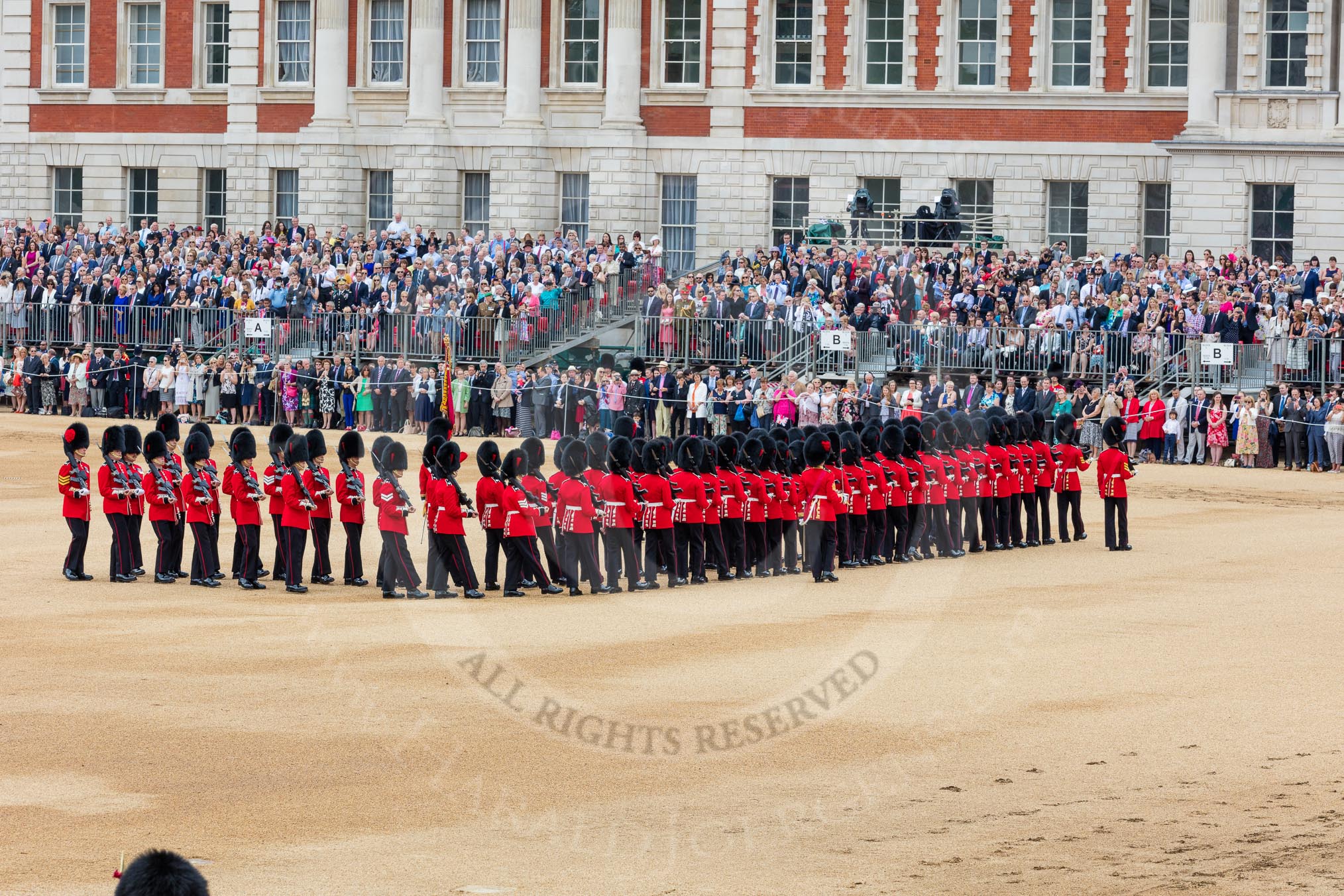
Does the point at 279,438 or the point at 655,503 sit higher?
the point at 279,438

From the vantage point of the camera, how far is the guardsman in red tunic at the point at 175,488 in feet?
61.8

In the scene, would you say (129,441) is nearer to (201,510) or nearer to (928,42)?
(201,510)

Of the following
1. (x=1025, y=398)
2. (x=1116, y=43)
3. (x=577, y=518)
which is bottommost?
(x=577, y=518)

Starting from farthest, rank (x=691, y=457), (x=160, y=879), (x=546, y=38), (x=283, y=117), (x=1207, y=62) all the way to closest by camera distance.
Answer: (x=283, y=117)
(x=546, y=38)
(x=1207, y=62)
(x=691, y=457)
(x=160, y=879)

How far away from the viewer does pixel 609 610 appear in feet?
57.6

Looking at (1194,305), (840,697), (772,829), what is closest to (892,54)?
(1194,305)

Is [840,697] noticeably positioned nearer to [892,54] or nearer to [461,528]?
[461,528]

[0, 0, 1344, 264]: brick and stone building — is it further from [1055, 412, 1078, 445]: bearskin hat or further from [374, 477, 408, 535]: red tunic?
[374, 477, 408, 535]: red tunic

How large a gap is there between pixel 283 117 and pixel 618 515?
27.9m

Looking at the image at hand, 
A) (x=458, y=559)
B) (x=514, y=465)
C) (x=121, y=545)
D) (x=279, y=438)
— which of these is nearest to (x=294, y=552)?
(x=279, y=438)

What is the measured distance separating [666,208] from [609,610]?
2554cm

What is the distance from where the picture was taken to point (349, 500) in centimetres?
1842

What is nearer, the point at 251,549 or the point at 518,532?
the point at 518,532

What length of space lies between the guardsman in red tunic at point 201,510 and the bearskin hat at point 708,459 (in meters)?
4.55
